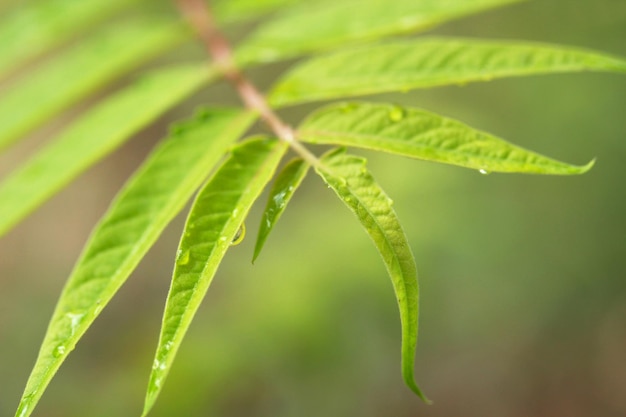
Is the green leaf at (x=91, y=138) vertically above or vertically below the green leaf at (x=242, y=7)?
below

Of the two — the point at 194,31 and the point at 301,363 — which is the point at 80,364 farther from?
the point at 194,31

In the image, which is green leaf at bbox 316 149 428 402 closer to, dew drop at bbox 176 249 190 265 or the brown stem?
the brown stem

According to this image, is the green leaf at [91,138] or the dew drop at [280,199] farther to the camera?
the green leaf at [91,138]

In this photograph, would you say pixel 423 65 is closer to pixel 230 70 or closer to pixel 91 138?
pixel 230 70

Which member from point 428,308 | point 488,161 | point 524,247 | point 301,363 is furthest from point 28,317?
point 488,161

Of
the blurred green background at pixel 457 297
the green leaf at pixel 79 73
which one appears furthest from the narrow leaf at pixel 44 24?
the blurred green background at pixel 457 297

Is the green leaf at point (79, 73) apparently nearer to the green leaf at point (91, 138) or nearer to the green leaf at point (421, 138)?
the green leaf at point (91, 138)

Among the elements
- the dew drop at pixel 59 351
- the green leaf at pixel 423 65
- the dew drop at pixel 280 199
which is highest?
the green leaf at pixel 423 65

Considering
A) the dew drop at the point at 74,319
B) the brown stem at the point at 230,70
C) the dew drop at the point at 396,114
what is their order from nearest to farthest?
the dew drop at the point at 74,319 → the dew drop at the point at 396,114 → the brown stem at the point at 230,70
